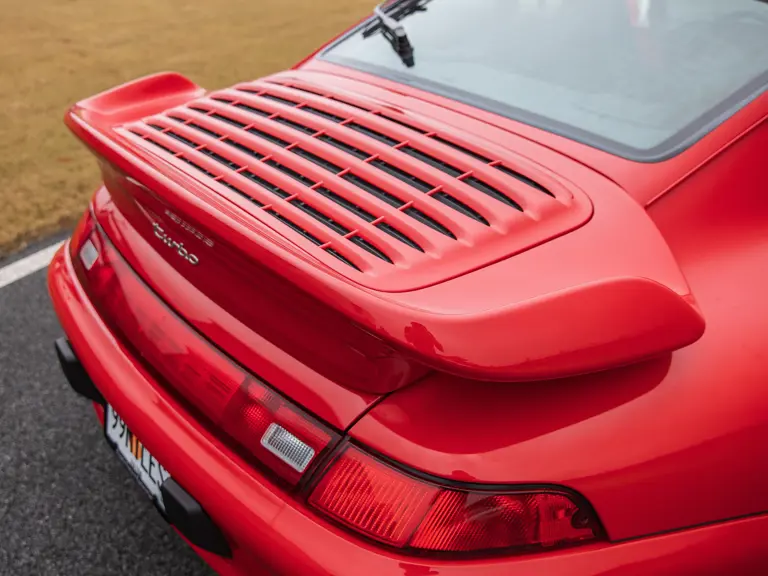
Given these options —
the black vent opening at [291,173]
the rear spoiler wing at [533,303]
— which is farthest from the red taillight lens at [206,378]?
the black vent opening at [291,173]

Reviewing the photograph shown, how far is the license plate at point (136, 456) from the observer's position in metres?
1.65

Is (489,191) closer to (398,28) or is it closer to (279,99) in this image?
(279,99)

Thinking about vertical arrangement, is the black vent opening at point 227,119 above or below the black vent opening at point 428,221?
below

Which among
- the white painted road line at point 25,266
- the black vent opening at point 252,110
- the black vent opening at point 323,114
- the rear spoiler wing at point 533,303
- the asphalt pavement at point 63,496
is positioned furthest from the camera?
the white painted road line at point 25,266

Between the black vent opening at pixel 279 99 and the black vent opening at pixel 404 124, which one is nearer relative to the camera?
the black vent opening at pixel 404 124

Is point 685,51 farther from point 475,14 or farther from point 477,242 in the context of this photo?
point 477,242

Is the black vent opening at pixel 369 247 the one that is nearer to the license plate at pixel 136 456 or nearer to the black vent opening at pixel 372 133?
the black vent opening at pixel 372 133

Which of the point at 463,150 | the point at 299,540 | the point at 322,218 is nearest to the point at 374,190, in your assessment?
the point at 322,218

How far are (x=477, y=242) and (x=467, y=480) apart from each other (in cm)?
43

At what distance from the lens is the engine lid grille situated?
4.42 ft

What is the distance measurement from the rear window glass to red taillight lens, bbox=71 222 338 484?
35.7 inches

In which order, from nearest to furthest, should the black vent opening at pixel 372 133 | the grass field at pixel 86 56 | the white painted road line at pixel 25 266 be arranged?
the black vent opening at pixel 372 133
the white painted road line at pixel 25 266
the grass field at pixel 86 56

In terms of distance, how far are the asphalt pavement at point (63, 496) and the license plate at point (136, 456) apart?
0.45 metres

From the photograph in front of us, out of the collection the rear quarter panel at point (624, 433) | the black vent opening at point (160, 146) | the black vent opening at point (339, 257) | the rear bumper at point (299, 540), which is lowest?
the rear bumper at point (299, 540)
